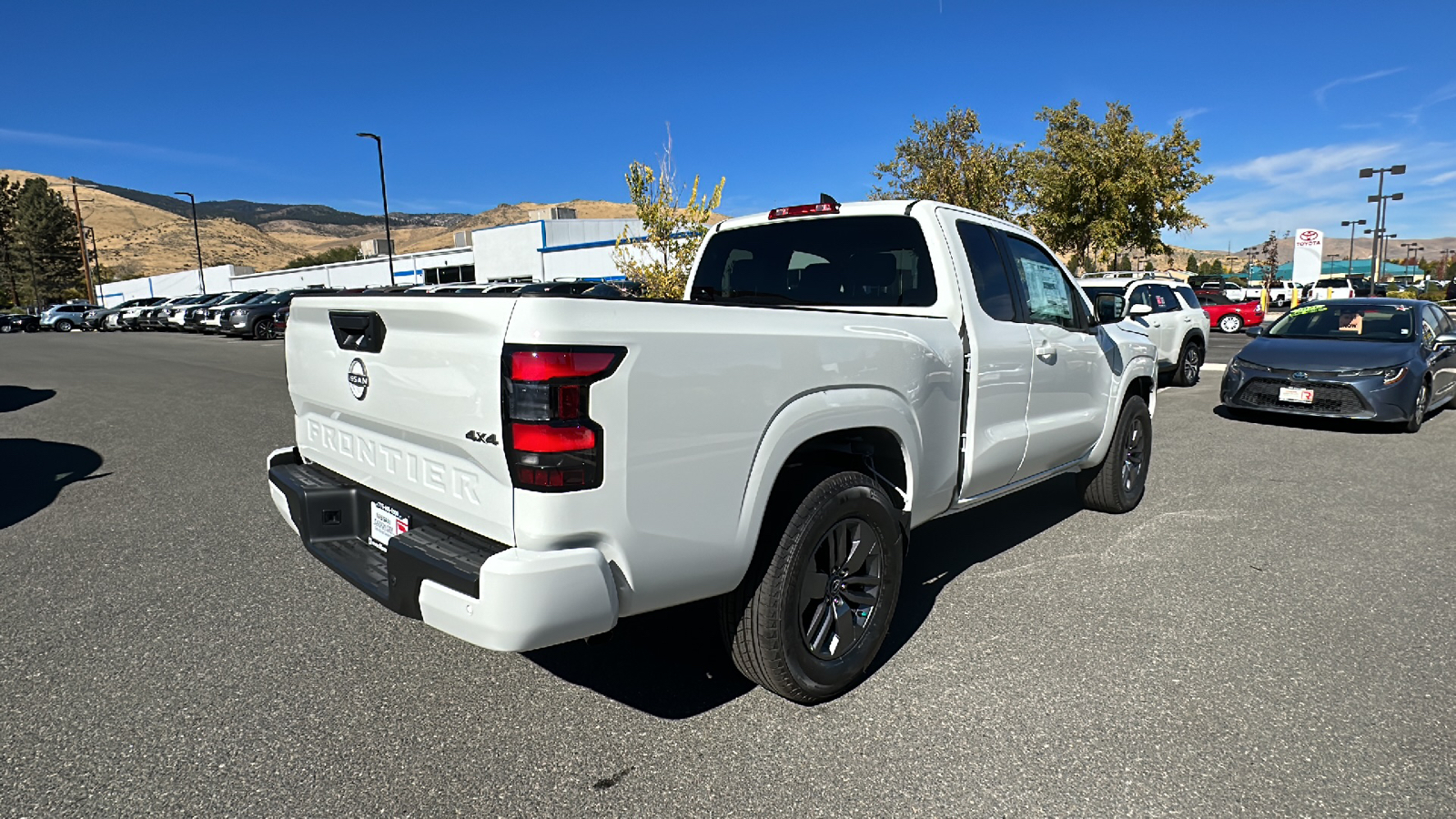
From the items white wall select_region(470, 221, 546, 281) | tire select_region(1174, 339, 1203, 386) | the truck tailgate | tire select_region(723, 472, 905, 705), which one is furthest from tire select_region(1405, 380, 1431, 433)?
white wall select_region(470, 221, 546, 281)

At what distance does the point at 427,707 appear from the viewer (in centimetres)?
303

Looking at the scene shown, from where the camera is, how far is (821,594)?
3.04 metres

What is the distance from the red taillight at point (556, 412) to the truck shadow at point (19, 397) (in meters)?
11.8

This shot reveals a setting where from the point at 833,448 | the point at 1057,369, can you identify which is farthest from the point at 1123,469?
the point at 833,448

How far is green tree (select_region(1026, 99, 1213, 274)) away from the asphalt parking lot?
73.5 feet

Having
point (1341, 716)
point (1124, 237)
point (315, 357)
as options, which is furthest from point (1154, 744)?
point (1124, 237)

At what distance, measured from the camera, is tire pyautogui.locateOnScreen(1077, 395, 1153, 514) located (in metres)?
5.36

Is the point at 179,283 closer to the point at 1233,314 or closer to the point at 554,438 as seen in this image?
the point at 1233,314

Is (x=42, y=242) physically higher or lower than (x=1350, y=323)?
higher

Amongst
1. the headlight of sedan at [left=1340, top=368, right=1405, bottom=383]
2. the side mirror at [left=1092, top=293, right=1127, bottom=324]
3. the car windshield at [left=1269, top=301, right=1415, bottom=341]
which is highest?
the side mirror at [left=1092, top=293, right=1127, bottom=324]

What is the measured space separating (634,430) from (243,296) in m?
38.0

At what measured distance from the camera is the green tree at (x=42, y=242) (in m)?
72.7

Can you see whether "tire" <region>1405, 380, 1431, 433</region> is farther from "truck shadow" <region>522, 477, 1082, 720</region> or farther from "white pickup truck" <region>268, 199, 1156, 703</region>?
"white pickup truck" <region>268, 199, 1156, 703</region>

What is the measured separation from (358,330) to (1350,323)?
35.1 ft
